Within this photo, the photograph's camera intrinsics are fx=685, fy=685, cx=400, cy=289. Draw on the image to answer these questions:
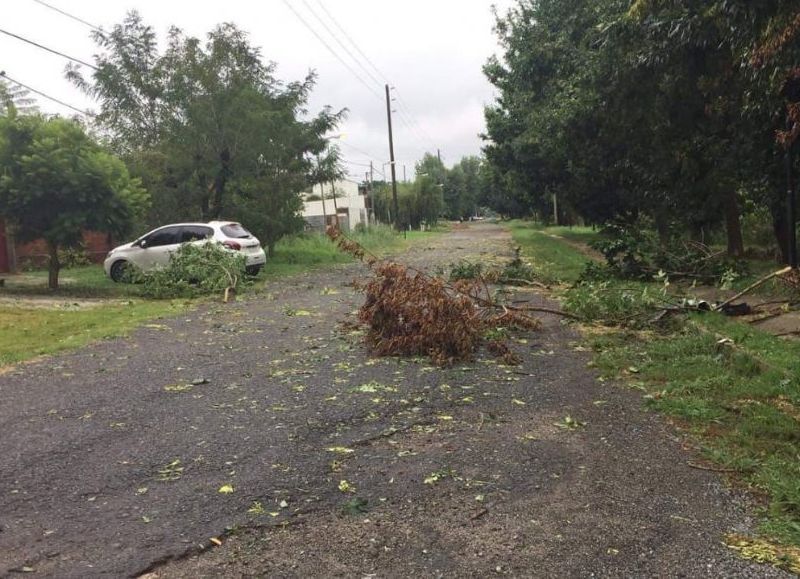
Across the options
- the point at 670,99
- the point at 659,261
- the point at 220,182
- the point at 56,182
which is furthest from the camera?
the point at 220,182

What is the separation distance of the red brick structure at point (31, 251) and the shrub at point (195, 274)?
3.98 meters

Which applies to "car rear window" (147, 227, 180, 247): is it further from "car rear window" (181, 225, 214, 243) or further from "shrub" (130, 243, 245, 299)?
"shrub" (130, 243, 245, 299)

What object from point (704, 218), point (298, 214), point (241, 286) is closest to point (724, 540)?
point (241, 286)

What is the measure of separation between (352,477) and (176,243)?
584 inches

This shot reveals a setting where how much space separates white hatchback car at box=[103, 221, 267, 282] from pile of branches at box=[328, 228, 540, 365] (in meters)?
9.94

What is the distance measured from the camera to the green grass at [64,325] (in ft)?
31.7

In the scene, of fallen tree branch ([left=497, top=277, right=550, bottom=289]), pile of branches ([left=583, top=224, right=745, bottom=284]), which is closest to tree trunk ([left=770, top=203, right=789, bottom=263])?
pile of branches ([left=583, top=224, right=745, bottom=284])

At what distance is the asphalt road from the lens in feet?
11.3

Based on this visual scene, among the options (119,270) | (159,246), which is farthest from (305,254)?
(159,246)

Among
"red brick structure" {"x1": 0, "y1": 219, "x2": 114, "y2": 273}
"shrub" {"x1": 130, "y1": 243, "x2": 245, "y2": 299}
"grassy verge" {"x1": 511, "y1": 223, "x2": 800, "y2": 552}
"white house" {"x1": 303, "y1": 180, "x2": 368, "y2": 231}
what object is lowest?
"grassy verge" {"x1": 511, "y1": 223, "x2": 800, "y2": 552}

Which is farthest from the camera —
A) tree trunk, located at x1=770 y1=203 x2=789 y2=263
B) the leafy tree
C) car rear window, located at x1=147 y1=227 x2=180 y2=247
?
car rear window, located at x1=147 y1=227 x2=180 y2=247

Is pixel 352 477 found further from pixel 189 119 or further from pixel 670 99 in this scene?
pixel 189 119

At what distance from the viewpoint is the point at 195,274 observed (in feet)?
54.4

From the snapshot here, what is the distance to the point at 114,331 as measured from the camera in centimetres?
1095
